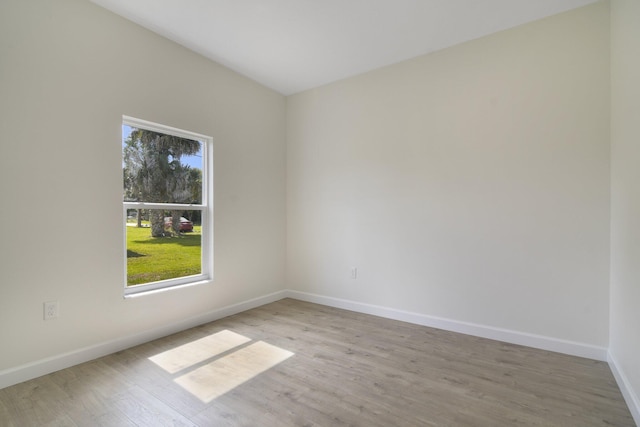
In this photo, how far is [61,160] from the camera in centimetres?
231

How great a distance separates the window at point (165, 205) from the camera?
9.09 ft

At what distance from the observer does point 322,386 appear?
2.10 metres

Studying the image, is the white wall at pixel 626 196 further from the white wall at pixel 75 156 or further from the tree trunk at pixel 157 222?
the tree trunk at pixel 157 222

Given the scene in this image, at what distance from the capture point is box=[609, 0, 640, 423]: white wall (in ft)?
5.97

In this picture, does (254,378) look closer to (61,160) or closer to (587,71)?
(61,160)

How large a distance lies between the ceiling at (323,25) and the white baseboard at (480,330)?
9.13 ft

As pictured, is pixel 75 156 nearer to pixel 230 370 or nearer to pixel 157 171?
pixel 157 171

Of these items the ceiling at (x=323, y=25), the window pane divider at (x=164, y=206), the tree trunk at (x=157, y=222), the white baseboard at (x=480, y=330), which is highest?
the ceiling at (x=323, y=25)

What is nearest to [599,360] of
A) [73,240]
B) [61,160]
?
[73,240]

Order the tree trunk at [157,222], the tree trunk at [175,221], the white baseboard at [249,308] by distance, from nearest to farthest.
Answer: the white baseboard at [249,308]
the tree trunk at [157,222]
the tree trunk at [175,221]

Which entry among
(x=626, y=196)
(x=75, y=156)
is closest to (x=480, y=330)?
(x=626, y=196)

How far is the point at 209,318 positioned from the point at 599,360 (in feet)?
11.7

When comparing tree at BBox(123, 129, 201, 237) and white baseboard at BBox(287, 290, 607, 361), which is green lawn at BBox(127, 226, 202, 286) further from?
white baseboard at BBox(287, 290, 607, 361)

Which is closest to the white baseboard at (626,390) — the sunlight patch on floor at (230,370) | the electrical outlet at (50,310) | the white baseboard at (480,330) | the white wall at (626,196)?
the white wall at (626,196)
